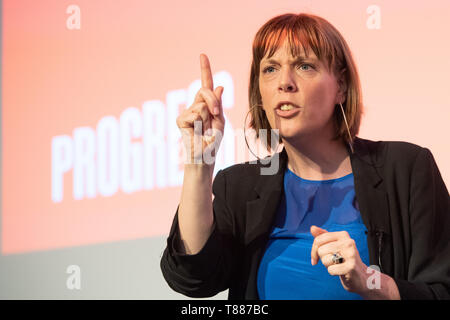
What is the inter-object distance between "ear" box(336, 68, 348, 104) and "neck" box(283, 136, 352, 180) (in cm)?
10

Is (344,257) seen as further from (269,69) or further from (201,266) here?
(269,69)

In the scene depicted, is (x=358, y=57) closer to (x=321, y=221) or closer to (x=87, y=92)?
(x=321, y=221)

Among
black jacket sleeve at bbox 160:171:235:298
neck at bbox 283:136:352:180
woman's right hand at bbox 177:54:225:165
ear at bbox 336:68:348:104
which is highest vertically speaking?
ear at bbox 336:68:348:104

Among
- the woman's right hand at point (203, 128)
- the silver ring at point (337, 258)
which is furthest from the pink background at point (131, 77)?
the silver ring at point (337, 258)

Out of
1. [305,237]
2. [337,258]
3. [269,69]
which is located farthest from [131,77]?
[337,258]

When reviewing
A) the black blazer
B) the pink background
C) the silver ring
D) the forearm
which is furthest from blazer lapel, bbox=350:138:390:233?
the pink background

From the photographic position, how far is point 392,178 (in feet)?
3.94

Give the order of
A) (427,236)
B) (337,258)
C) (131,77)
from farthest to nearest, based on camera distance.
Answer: (131,77), (427,236), (337,258)

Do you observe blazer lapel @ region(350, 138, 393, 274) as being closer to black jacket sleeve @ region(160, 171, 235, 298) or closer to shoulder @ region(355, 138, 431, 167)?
shoulder @ region(355, 138, 431, 167)

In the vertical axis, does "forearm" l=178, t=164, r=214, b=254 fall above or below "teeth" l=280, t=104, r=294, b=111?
below

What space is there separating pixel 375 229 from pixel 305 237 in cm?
14

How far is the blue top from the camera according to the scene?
111cm

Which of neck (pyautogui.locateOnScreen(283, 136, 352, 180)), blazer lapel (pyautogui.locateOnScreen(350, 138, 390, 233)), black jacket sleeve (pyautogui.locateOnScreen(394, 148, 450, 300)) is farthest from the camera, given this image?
neck (pyautogui.locateOnScreen(283, 136, 352, 180))

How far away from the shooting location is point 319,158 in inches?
49.6
